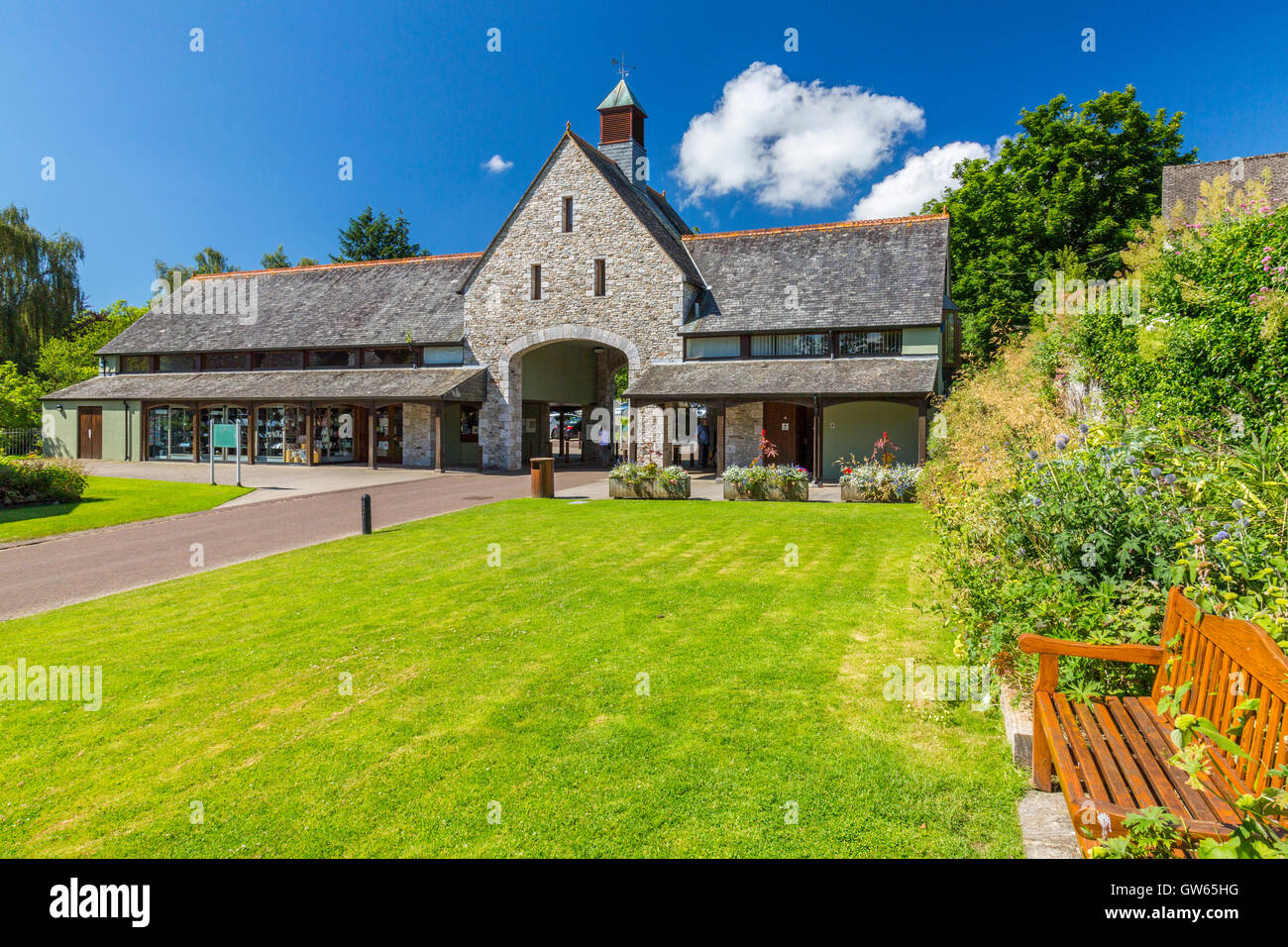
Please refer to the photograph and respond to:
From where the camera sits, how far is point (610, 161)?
30.3m

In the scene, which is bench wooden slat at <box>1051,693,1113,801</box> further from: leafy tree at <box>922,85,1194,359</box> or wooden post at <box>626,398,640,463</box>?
leafy tree at <box>922,85,1194,359</box>

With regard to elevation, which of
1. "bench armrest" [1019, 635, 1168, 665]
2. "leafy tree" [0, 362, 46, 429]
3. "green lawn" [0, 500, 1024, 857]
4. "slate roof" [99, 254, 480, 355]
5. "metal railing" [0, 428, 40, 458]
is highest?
"slate roof" [99, 254, 480, 355]

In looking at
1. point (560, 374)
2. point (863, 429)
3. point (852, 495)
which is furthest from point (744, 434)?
point (560, 374)

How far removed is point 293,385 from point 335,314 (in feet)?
14.0

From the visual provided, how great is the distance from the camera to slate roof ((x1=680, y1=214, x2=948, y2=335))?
990 inches

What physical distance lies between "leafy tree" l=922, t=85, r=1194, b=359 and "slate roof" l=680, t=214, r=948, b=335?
5160mm

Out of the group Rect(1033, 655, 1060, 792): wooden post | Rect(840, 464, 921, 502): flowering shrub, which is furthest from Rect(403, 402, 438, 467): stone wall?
Rect(1033, 655, 1060, 792): wooden post

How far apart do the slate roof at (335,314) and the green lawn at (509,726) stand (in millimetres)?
23776

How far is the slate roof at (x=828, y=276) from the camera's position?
82.5 ft

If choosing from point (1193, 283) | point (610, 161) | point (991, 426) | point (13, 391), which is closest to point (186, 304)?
point (13, 391)

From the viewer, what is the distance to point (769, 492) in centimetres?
1844

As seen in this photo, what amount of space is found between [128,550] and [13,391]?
28.2 meters

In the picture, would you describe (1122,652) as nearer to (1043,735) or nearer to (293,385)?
(1043,735)

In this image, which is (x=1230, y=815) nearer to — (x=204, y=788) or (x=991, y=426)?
(x=204, y=788)
